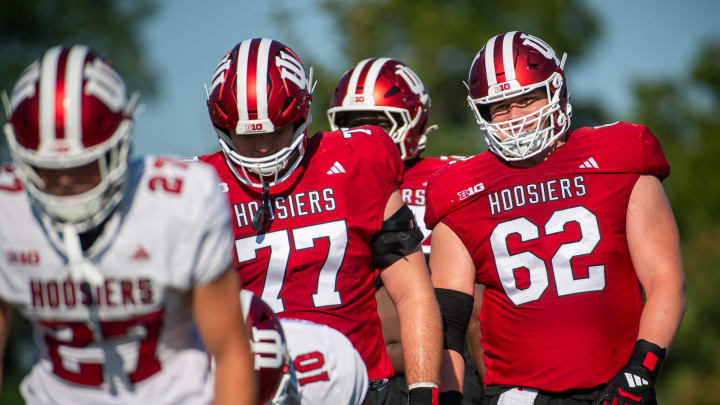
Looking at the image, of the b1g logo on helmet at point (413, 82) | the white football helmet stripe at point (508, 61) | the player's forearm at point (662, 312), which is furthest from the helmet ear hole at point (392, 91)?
the player's forearm at point (662, 312)

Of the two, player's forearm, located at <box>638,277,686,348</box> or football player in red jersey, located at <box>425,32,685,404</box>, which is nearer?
player's forearm, located at <box>638,277,686,348</box>

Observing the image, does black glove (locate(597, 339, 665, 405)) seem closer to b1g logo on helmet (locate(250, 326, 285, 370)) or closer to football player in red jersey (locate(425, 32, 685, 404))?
football player in red jersey (locate(425, 32, 685, 404))

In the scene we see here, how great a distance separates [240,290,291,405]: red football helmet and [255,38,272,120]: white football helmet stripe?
101cm

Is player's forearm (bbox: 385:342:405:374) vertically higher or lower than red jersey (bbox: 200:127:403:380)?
lower

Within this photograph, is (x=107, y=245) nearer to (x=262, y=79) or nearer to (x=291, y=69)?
(x=262, y=79)

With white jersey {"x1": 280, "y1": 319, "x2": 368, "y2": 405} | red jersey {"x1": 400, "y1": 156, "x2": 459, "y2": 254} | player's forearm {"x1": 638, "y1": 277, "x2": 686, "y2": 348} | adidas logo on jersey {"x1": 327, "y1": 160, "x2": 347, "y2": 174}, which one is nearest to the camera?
white jersey {"x1": 280, "y1": 319, "x2": 368, "y2": 405}

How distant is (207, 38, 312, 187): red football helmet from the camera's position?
4.13 meters

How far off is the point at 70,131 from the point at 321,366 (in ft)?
4.28

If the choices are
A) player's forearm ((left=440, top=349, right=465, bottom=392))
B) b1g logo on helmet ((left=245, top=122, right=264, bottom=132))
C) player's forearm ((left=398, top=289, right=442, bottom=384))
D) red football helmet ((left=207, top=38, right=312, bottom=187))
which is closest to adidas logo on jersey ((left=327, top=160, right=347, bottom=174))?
red football helmet ((left=207, top=38, right=312, bottom=187))

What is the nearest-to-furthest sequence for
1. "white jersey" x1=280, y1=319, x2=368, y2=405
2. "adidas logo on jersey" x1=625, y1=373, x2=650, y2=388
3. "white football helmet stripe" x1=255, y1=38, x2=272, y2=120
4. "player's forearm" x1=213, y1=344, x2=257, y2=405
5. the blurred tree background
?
"player's forearm" x1=213, y1=344, x2=257, y2=405, "white jersey" x1=280, y1=319, x2=368, y2=405, "adidas logo on jersey" x1=625, y1=373, x2=650, y2=388, "white football helmet stripe" x1=255, y1=38, x2=272, y2=120, the blurred tree background

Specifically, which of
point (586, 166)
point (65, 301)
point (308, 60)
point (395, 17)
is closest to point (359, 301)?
point (586, 166)

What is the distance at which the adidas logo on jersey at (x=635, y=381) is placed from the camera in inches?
152

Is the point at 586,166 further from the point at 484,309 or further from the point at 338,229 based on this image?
the point at 338,229

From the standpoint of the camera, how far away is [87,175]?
281 cm
